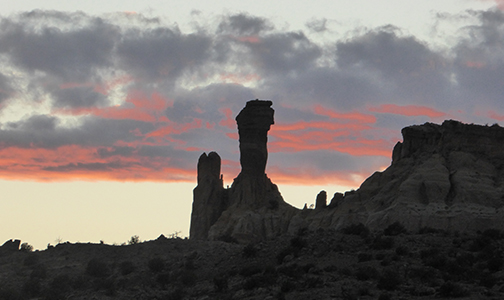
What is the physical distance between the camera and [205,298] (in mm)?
52094

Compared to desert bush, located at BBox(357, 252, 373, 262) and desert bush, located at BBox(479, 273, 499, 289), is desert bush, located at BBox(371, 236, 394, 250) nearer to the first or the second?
desert bush, located at BBox(357, 252, 373, 262)

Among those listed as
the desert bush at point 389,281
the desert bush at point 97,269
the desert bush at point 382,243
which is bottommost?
the desert bush at point 389,281

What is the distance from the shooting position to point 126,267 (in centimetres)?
6925

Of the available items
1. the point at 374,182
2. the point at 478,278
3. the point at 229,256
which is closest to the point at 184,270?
the point at 229,256

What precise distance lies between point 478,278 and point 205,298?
61.3ft

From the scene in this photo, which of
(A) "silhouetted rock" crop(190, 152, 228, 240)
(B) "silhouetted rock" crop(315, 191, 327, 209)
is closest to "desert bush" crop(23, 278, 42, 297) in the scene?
(B) "silhouetted rock" crop(315, 191, 327, 209)

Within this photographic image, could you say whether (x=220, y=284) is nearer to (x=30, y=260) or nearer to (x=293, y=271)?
(x=293, y=271)

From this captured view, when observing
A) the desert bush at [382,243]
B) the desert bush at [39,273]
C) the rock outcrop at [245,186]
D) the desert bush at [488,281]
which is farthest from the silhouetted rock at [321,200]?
the desert bush at [488,281]

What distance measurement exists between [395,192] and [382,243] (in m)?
44.3

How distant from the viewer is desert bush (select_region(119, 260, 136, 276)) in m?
67.9

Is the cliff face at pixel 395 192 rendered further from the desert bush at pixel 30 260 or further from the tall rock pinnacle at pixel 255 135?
the desert bush at pixel 30 260

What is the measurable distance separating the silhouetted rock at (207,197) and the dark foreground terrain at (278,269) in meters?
52.2

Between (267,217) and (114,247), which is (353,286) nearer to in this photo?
(114,247)

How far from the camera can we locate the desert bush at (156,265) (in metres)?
66.3
